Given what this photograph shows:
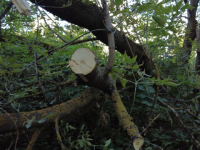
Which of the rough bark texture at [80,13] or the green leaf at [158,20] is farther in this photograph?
the rough bark texture at [80,13]

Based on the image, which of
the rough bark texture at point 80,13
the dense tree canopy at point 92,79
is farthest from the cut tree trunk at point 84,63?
the rough bark texture at point 80,13

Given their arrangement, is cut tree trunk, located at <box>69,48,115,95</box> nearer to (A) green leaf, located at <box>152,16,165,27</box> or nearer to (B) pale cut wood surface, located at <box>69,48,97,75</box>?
(B) pale cut wood surface, located at <box>69,48,97,75</box>

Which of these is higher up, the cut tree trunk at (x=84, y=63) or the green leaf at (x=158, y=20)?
the green leaf at (x=158, y=20)

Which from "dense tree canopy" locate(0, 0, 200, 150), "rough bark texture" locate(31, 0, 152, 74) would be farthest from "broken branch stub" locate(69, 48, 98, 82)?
"rough bark texture" locate(31, 0, 152, 74)

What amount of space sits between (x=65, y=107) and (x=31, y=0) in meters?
1.38

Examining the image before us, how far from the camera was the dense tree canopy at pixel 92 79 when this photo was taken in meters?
1.40

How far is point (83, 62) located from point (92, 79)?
0.82 feet

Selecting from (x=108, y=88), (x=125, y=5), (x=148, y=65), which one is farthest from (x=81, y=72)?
(x=148, y=65)

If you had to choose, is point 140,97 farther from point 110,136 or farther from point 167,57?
point 167,57

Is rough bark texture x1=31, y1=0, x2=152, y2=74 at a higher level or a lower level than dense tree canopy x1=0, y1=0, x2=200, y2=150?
higher

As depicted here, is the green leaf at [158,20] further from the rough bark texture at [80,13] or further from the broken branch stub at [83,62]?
the broken branch stub at [83,62]

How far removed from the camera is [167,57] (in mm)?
2924

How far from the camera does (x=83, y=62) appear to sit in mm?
→ 1371

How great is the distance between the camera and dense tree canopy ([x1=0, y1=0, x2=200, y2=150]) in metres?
1.40
